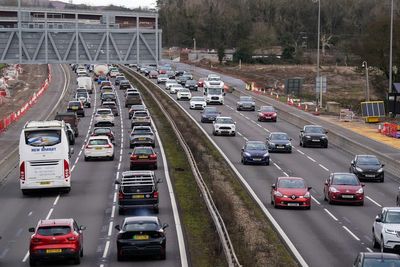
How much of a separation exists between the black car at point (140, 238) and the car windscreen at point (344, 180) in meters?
13.7

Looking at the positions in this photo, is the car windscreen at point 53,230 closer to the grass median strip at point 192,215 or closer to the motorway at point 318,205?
the grass median strip at point 192,215

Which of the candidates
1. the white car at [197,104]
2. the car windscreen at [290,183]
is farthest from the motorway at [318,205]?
the white car at [197,104]

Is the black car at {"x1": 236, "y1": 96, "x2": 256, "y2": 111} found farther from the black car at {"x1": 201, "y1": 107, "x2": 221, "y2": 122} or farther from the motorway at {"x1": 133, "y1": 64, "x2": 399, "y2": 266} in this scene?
the motorway at {"x1": 133, "y1": 64, "x2": 399, "y2": 266}

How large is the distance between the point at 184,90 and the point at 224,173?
5461cm

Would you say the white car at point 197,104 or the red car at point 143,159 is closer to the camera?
the red car at point 143,159

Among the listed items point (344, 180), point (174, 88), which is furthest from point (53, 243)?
point (174, 88)

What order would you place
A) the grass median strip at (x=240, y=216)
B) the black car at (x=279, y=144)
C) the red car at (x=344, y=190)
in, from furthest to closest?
the black car at (x=279, y=144) < the red car at (x=344, y=190) < the grass median strip at (x=240, y=216)

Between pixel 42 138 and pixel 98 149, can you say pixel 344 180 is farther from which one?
pixel 98 149

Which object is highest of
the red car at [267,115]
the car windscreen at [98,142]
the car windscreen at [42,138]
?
the car windscreen at [42,138]

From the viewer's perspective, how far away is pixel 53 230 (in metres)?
25.8

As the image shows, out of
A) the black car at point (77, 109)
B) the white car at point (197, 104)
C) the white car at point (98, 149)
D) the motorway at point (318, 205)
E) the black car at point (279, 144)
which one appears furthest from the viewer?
the white car at point (197, 104)

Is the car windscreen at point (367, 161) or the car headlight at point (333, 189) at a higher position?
the car headlight at point (333, 189)

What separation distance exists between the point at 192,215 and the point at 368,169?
13.4m

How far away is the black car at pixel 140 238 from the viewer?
26000mm
